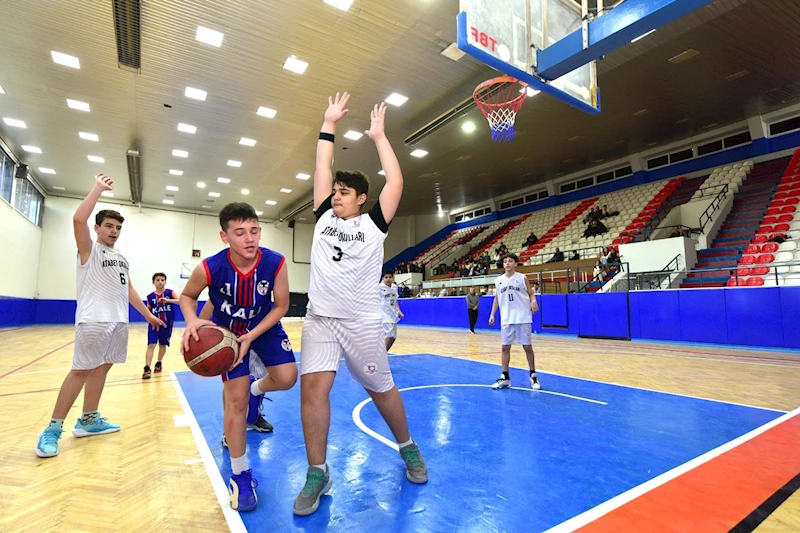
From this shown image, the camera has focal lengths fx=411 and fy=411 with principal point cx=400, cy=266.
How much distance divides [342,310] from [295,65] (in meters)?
10.1

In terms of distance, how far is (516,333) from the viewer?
564 cm

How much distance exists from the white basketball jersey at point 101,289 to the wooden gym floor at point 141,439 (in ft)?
3.47

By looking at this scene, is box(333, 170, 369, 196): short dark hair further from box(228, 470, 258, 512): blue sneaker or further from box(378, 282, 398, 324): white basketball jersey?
box(378, 282, 398, 324): white basketball jersey

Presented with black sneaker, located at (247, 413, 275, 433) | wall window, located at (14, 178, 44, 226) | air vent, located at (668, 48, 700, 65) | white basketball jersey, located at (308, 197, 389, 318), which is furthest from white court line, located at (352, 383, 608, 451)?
wall window, located at (14, 178, 44, 226)

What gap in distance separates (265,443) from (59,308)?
26.0 meters

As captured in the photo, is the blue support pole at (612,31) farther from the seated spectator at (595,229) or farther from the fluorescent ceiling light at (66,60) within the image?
the seated spectator at (595,229)

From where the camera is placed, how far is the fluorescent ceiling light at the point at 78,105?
1223 cm

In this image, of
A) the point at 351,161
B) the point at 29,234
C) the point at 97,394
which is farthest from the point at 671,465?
the point at 29,234

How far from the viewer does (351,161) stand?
17297 mm

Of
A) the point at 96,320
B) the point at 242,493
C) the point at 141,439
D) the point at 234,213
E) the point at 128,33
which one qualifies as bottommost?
the point at 141,439

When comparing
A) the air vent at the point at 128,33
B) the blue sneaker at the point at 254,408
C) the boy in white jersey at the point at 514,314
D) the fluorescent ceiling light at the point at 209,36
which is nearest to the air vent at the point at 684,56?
the boy in white jersey at the point at 514,314

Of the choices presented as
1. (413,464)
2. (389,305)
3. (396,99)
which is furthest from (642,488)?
(396,99)

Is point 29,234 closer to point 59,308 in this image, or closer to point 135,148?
point 59,308

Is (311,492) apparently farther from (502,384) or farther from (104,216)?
(502,384)
